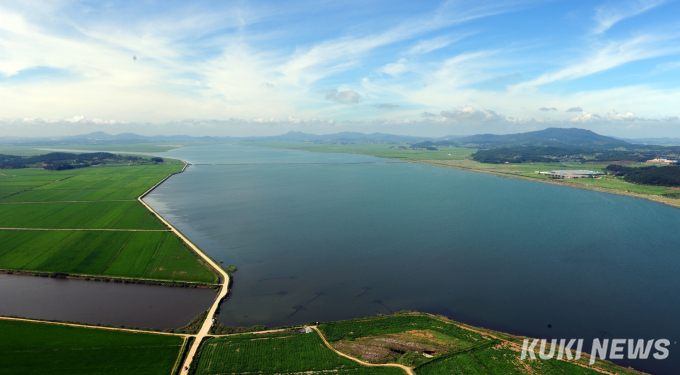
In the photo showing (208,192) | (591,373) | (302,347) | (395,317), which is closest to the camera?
(591,373)

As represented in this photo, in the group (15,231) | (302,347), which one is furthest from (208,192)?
(302,347)

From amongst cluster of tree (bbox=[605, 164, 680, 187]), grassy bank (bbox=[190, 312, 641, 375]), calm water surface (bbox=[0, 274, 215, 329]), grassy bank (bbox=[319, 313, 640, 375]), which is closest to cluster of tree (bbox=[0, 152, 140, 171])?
calm water surface (bbox=[0, 274, 215, 329])

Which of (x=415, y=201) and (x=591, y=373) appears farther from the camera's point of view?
(x=415, y=201)

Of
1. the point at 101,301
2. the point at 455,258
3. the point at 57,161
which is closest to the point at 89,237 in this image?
the point at 101,301

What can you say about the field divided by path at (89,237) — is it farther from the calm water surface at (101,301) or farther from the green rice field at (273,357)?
the green rice field at (273,357)

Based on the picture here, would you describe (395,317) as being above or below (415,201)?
below

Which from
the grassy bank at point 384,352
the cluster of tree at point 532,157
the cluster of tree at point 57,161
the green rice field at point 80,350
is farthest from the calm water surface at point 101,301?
the cluster of tree at point 532,157

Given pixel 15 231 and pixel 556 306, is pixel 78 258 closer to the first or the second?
pixel 15 231
